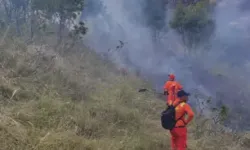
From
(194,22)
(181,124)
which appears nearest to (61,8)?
(194,22)

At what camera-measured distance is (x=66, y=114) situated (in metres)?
5.64

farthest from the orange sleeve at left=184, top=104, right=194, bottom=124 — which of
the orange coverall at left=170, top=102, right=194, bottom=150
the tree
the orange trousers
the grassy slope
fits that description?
the tree

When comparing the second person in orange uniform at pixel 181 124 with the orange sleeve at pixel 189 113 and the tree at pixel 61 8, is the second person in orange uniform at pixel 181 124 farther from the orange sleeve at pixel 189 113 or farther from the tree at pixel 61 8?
the tree at pixel 61 8

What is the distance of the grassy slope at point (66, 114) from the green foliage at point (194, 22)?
399 inches

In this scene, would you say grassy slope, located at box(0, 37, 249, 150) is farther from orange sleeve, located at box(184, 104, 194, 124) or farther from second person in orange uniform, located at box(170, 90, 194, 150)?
orange sleeve, located at box(184, 104, 194, 124)

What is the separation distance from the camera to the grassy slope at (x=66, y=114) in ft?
14.4

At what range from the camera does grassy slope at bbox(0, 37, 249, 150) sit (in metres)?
4.40

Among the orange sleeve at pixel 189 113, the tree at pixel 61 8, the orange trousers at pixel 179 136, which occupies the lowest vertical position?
the orange trousers at pixel 179 136

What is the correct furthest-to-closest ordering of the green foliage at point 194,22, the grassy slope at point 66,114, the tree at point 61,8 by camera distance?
the green foliage at point 194,22, the tree at point 61,8, the grassy slope at point 66,114

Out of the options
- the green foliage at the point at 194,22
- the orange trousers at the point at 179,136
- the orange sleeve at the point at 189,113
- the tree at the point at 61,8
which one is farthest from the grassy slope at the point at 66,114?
the green foliage at the point at 194,22

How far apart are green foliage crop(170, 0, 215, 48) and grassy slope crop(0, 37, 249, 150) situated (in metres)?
10.1

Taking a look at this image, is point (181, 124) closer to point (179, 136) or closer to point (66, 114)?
point (179, 136)

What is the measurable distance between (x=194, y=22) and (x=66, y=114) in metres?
14.2

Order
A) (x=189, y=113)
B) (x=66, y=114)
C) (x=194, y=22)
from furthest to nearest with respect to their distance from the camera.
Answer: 1. (x=194, y=22)
2. (x=66, y=114)
3. (x=189, y=113)
